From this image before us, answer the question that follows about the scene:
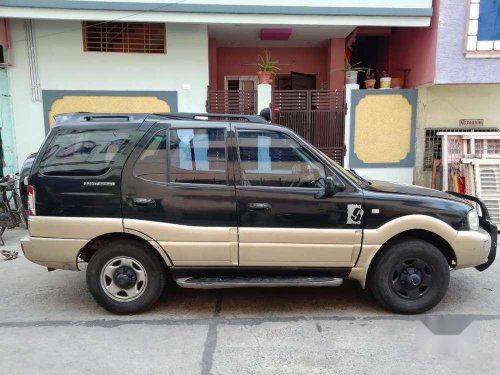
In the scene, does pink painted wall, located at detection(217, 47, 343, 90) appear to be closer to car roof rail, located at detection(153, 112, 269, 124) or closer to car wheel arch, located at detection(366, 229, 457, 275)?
car roof rail, located at detection(153, 112, 269, 124)

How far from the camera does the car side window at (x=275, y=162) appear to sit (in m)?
4.11

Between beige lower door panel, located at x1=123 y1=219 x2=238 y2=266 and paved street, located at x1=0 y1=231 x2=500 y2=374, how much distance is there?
0.63m

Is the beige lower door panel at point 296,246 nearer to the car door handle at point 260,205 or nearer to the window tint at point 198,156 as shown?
the car door handle at point 260,205

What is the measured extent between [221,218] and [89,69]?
6.36 m

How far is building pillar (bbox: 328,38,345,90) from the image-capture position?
35.4ft

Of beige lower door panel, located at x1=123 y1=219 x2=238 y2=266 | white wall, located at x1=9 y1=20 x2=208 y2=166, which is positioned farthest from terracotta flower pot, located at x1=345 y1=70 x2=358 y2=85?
beige lower door panel, located at x1=123 y1=219 x2=238 y2=266

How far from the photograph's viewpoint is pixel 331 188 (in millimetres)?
4004

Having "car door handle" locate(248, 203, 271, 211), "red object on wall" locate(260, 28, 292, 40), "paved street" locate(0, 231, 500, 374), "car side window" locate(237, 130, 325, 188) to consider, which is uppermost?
"red object on wall" locate(260, 28, 292, 40)

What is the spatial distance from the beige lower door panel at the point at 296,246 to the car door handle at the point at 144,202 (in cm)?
86

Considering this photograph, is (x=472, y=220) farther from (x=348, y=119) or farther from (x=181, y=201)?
(x=348, y=119)

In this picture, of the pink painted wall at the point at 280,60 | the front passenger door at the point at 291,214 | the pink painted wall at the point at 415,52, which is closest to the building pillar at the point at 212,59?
the pink painted wall at the point at 280,60

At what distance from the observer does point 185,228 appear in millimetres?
4062

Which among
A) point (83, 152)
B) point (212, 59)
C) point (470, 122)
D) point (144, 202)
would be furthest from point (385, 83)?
point (83, 152)

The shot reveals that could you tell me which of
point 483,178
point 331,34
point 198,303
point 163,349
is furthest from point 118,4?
point 483,178
